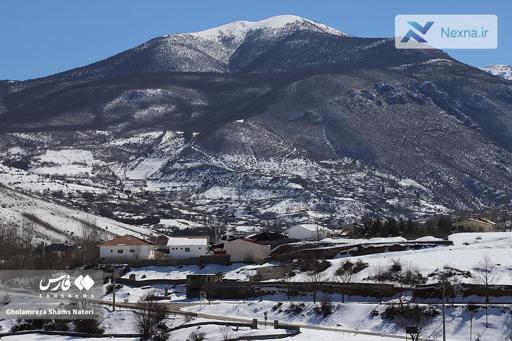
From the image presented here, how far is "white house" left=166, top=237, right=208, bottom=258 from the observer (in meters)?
88.4

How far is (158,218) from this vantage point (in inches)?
6737

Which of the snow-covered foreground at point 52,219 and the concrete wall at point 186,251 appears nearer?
the concrete wall at point 186,251

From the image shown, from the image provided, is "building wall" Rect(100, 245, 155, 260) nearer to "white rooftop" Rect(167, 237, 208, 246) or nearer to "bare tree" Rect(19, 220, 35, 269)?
"white rooftop" Rect(167, 237, 208, 246)

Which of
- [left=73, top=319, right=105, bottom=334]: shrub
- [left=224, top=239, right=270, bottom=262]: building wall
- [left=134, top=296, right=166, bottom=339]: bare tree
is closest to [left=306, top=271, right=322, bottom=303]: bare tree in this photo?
[left=134, top=296, right=166, bottom=339]: bare tree

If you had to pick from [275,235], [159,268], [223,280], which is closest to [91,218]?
[275,235]

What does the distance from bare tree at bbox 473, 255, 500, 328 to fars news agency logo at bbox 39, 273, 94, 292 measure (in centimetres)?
2841

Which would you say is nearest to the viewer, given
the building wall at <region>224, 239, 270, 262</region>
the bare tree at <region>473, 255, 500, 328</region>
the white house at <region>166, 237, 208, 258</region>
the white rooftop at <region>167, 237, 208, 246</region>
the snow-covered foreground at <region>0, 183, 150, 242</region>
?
the bare tree at <region>473, 255, 500, 328</region>

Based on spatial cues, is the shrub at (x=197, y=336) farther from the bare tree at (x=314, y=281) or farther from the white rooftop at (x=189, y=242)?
the white rooftop at (x=189, y=242)

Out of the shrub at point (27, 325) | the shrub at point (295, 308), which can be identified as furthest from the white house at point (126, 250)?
the shrub at point (295, 308)

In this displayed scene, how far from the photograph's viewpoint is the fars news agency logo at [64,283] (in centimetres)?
7331

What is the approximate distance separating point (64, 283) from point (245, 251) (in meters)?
16.2

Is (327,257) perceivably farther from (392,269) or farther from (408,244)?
(392,269)

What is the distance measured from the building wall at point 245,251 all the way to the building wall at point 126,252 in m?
8.48

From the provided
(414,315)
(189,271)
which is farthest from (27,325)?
(414,315)
